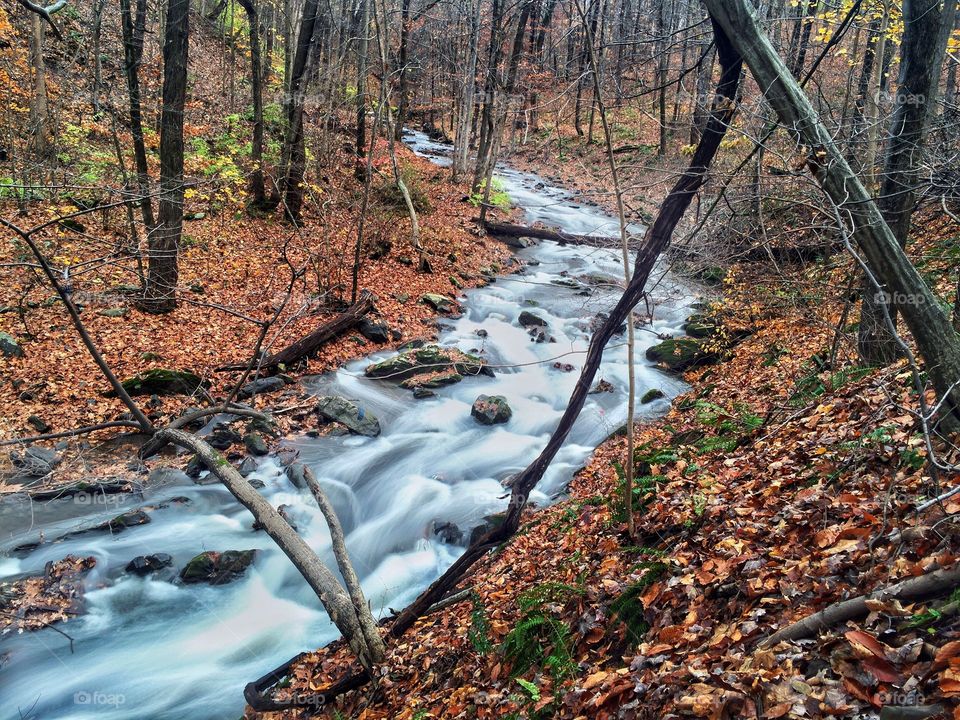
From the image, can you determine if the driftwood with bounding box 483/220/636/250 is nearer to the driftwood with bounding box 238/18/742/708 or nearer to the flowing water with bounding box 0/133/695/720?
the flowing water with bounding box 0/133/695/720

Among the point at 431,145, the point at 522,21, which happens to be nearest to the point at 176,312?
the point at 522,21

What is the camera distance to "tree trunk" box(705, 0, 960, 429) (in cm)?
399

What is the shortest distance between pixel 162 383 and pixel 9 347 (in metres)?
2.85

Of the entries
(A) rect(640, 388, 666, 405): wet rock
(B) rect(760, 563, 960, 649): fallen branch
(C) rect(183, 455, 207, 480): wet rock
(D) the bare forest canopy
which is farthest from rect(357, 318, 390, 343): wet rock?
(B) rect(760, 563, 960, 649): fallen branch

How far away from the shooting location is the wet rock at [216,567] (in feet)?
26.9

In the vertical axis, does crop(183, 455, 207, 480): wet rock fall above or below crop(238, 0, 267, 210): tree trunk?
below

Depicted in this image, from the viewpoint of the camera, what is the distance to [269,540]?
8.98m

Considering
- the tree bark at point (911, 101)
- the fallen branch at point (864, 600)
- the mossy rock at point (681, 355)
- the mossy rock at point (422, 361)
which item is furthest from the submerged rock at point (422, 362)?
the fallen branch at point (864, 600)

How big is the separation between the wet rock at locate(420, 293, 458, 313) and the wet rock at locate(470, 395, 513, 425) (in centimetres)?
404

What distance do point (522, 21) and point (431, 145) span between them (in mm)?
11681

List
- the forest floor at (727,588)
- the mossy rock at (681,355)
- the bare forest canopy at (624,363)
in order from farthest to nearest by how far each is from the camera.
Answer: the mossy rock at (681,355)
the bare forest canopy at (624,363)
the forest floor at (727,588)

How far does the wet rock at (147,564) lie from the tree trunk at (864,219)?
29.1ft

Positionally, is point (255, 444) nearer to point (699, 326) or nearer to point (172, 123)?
point (172, 123)

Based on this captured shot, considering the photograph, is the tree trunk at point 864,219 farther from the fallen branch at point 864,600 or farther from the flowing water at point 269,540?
the flowing water at point 269,540
